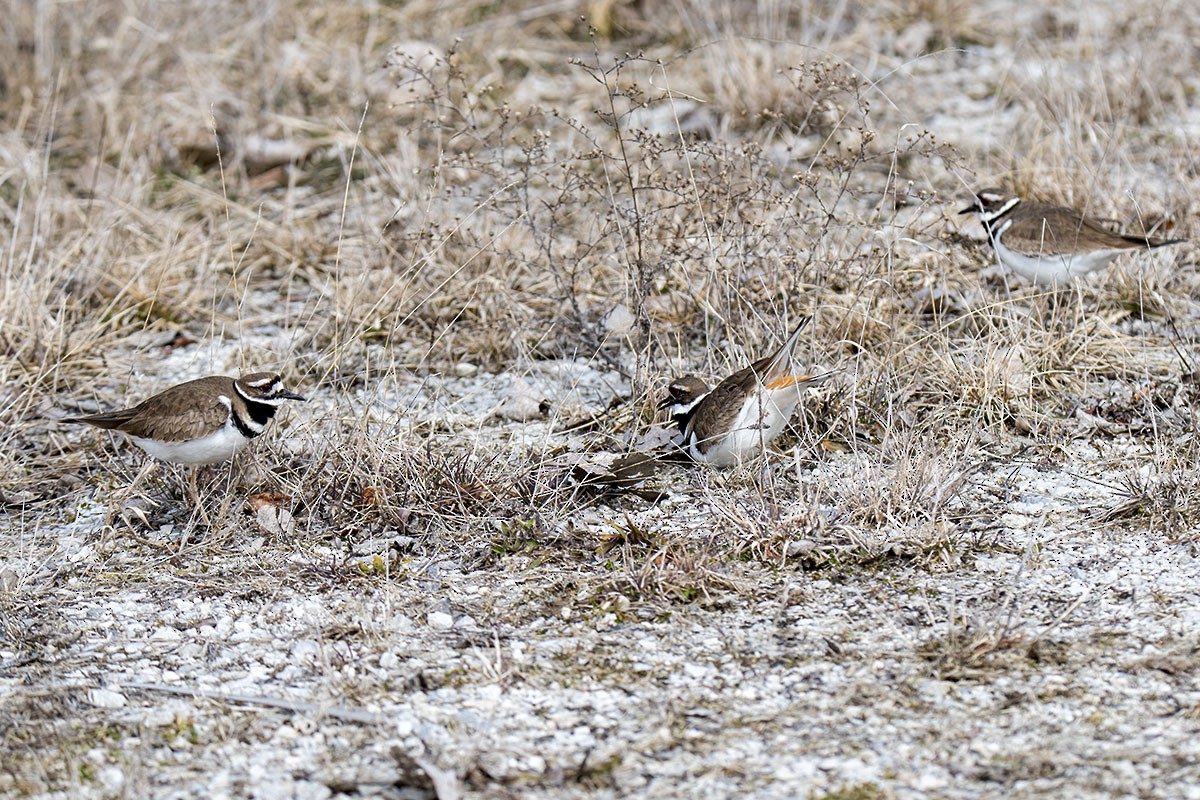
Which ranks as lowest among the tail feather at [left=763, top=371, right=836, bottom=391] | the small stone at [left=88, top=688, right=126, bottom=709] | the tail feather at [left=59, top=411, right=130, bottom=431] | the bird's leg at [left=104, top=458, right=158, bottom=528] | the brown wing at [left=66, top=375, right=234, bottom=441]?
the bird's leg at [left=104, top=458, right=158, bottom=528]

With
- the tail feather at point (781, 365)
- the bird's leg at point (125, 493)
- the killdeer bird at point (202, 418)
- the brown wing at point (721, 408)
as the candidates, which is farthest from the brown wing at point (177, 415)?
the tail feather at point (781, 365)

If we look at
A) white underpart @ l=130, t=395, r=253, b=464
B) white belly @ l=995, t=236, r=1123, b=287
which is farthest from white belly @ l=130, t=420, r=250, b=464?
white belly @ l=995, t=236, r=1123, b=287

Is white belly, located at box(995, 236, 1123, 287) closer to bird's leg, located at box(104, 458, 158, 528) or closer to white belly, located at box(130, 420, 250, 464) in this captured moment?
white belly, located at box(130, 420, 250, 464)

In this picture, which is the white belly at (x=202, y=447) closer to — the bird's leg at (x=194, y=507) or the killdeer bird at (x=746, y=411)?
the bird's leg at (x=194, y=507)

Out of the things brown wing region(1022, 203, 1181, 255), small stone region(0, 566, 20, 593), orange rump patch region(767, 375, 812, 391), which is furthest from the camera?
brown wing region(1022, 203, 1181, 255)

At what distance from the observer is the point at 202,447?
5.11 m

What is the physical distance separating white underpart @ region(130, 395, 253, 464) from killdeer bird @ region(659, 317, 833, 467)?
1725 millimetres

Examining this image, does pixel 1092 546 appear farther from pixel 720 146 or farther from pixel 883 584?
pixel 720 146

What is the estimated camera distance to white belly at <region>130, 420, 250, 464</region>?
5.11 metres

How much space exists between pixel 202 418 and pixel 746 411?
2.03 meters

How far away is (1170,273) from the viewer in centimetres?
682

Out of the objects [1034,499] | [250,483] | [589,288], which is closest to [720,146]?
[589,288]

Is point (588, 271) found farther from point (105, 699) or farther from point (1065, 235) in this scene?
point (105, 699)

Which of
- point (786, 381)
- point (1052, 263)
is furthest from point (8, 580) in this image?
point (1052, 263)
